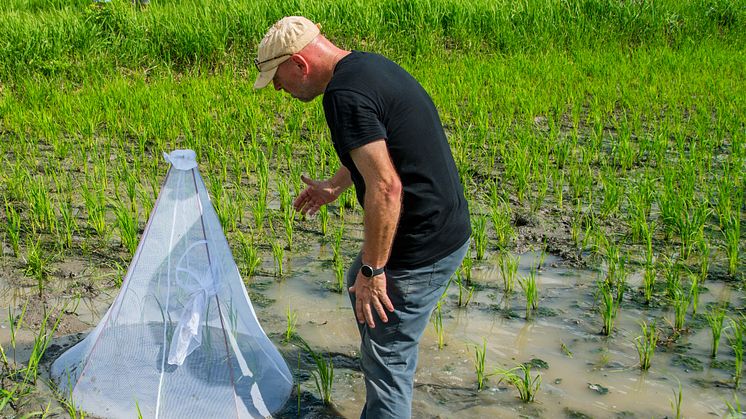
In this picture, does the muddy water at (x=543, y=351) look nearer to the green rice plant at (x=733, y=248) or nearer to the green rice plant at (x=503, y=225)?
the green rice plant at (x=733, y=248)

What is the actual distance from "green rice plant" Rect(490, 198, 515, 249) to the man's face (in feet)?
6.36

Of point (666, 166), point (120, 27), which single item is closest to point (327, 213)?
point (666, 166)

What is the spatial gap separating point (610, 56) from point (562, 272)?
514cm

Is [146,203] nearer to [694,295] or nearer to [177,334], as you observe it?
[177,334]

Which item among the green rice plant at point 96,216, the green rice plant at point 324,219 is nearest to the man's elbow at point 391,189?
the green rice plant at point 324,219

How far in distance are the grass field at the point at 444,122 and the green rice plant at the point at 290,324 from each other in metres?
0.41

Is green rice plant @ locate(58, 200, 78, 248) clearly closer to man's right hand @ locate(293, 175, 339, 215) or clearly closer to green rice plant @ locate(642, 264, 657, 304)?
man's right hand @ locate(293, 175, 339, 215)

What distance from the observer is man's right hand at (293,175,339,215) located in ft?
8.85

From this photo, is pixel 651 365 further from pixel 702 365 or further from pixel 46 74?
pixel 46 74

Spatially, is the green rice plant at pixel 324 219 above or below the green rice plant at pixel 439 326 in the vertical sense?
above

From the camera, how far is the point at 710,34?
9742 mm

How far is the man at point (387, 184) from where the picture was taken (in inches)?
78.3

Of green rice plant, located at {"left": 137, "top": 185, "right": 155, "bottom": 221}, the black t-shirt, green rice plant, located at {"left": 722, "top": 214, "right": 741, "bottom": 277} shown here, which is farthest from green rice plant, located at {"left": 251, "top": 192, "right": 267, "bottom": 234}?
green rice plant, located at {"left": 722, "top": 214, "right": 741, "bottom": 277}

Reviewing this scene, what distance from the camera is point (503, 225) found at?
13.1 ft
